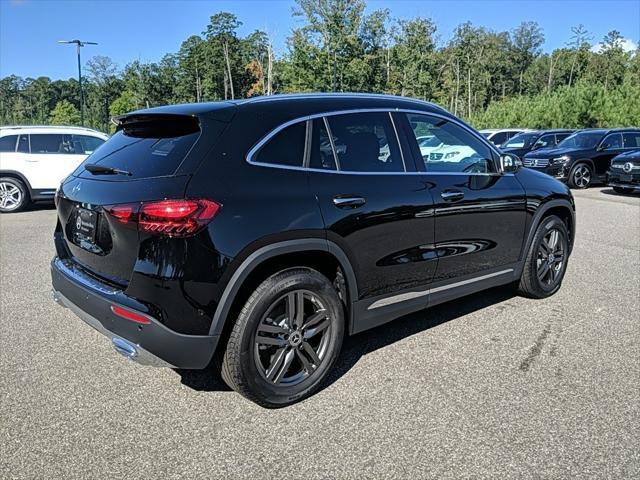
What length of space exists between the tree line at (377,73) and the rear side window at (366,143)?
97.9 ft

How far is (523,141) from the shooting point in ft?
63.6

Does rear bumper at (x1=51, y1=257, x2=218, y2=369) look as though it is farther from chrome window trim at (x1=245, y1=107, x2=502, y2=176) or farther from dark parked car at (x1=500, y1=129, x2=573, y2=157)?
dark parked car at (x1=500, y1=129, x2=573, y2=157)

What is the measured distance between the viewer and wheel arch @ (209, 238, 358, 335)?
2871 millimetres

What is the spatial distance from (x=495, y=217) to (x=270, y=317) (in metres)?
2.24

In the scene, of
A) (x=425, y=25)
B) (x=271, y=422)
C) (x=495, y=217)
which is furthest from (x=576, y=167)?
(x=425, y=25)

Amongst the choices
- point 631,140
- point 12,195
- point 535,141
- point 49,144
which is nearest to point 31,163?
point 49,144

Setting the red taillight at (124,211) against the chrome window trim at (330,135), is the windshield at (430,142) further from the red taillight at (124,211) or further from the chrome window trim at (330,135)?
the red taillight at (124,211)

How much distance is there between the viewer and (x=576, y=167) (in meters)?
15.6

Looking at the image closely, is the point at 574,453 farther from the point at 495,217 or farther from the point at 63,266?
the point at 63,266

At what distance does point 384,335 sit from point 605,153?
47.5 feet

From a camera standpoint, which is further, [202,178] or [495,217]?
[495,217]

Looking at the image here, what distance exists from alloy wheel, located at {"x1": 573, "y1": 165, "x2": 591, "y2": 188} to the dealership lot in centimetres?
1198

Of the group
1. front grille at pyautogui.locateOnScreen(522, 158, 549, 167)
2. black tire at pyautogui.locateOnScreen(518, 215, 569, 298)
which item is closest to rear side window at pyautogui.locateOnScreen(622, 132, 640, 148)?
front grille at pyautogui.locateOnScreen(522, 158, 549, 167)

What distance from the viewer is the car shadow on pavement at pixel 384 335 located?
3572 mm
